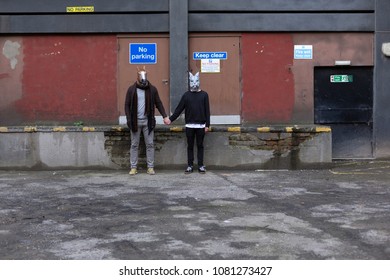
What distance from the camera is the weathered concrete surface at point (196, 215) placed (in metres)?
Result: 5.60

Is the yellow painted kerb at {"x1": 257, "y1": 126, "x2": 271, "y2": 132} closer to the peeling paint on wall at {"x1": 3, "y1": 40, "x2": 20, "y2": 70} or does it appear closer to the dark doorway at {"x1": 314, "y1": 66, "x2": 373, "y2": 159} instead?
the dark doorway at {"x1": 314, "y1": 66, "x2": 373, "y2": 159}

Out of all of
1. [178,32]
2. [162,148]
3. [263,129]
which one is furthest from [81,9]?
[263,129]

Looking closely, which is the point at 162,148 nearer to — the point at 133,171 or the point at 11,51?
the point at 133,171

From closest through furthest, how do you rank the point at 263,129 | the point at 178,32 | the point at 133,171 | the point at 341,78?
the point at 133,171 < the point at 263,129 < the point at 178,32 < the point at 341,78

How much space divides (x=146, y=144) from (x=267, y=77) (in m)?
3.16

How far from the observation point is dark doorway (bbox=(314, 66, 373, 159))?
1216 cm

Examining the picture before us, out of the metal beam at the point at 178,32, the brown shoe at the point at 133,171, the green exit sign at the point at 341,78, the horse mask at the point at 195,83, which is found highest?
the metal beam at the point at 178,32

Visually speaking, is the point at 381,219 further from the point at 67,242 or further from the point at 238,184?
the point at 67,242

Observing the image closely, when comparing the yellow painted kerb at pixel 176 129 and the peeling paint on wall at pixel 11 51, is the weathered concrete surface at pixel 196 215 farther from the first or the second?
the peeling paint on wall at pixel 11 51

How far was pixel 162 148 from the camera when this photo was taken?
1116cm

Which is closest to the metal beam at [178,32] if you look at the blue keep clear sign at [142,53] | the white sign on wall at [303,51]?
the blue keep clear sign at [142,53]

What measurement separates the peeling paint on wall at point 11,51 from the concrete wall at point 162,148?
1.69 m

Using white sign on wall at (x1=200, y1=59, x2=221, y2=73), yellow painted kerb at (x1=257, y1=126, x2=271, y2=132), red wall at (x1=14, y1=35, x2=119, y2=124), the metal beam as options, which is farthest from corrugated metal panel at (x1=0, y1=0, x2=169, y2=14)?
yellow painted kerb at (x1=257, y1=126, x2=271, y2=132)
